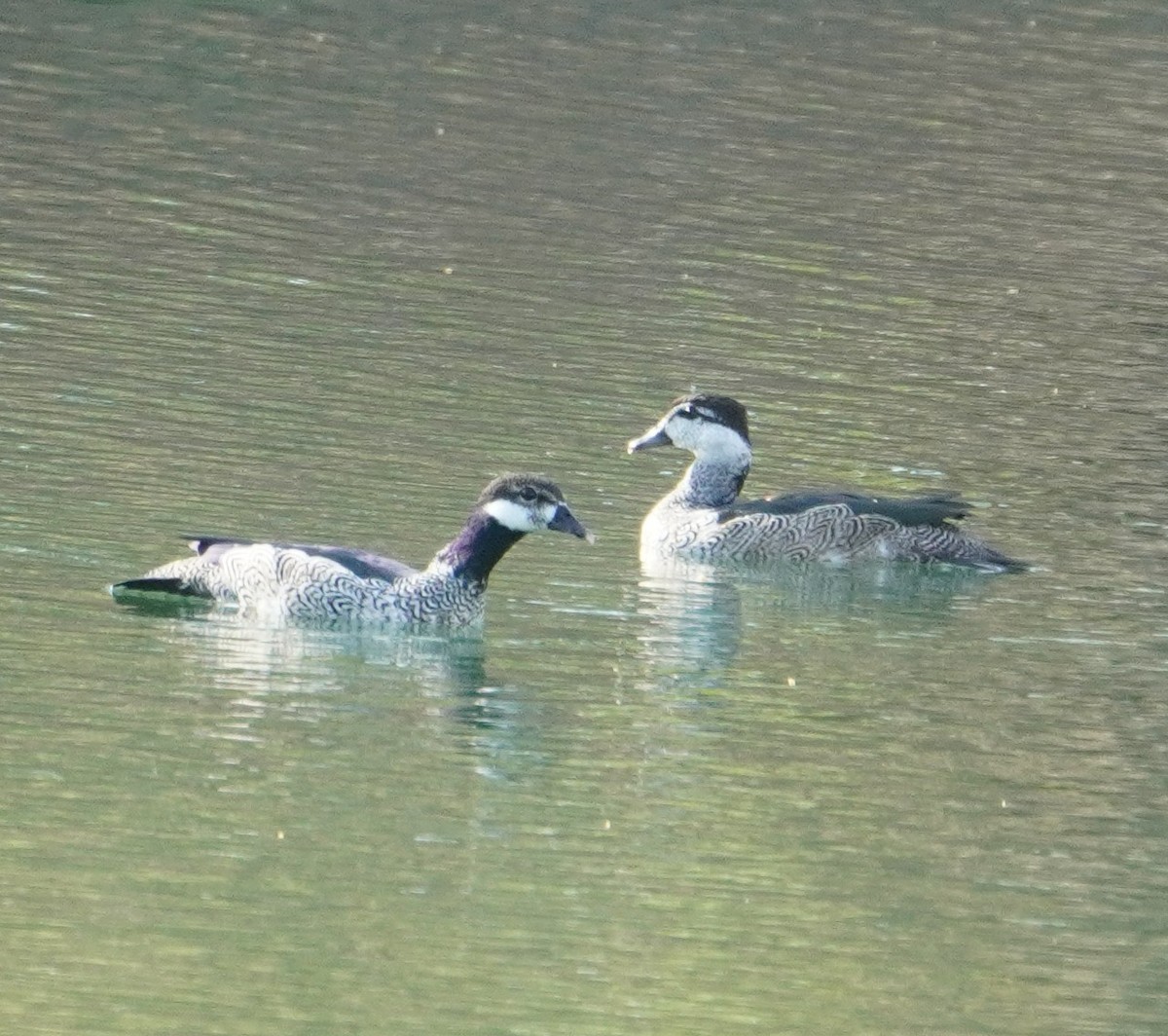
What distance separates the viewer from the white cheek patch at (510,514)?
1673 centimetres

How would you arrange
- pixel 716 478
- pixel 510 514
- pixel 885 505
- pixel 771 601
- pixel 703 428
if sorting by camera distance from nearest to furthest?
pixel 510 514, pixel 771 601, pixel 885 505, pixel 703 428, pixel 716 478

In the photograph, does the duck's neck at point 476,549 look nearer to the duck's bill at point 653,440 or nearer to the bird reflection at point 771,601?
the bird reflection at point 771,601

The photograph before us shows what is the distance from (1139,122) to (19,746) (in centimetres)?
2525

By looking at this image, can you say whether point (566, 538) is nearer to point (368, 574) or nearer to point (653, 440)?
point (653, 440)

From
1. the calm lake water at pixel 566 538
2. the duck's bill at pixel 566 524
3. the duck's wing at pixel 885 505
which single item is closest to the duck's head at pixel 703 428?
the calm lake water at pixel 566 538

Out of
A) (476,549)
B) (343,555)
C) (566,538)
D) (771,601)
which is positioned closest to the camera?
(343,555)

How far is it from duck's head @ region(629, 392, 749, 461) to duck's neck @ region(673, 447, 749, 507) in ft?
0.13

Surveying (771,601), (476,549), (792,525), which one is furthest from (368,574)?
(792,525)

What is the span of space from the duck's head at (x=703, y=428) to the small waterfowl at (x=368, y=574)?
3.50 meters

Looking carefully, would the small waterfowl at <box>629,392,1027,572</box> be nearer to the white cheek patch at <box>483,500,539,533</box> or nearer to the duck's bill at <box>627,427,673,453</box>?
the duck's bill at <box>627,427,673,453</box>

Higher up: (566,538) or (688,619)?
(566,538)

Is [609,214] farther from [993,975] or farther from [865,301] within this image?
[993,975]

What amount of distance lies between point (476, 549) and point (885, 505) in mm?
3663

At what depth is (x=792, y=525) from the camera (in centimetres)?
1942
